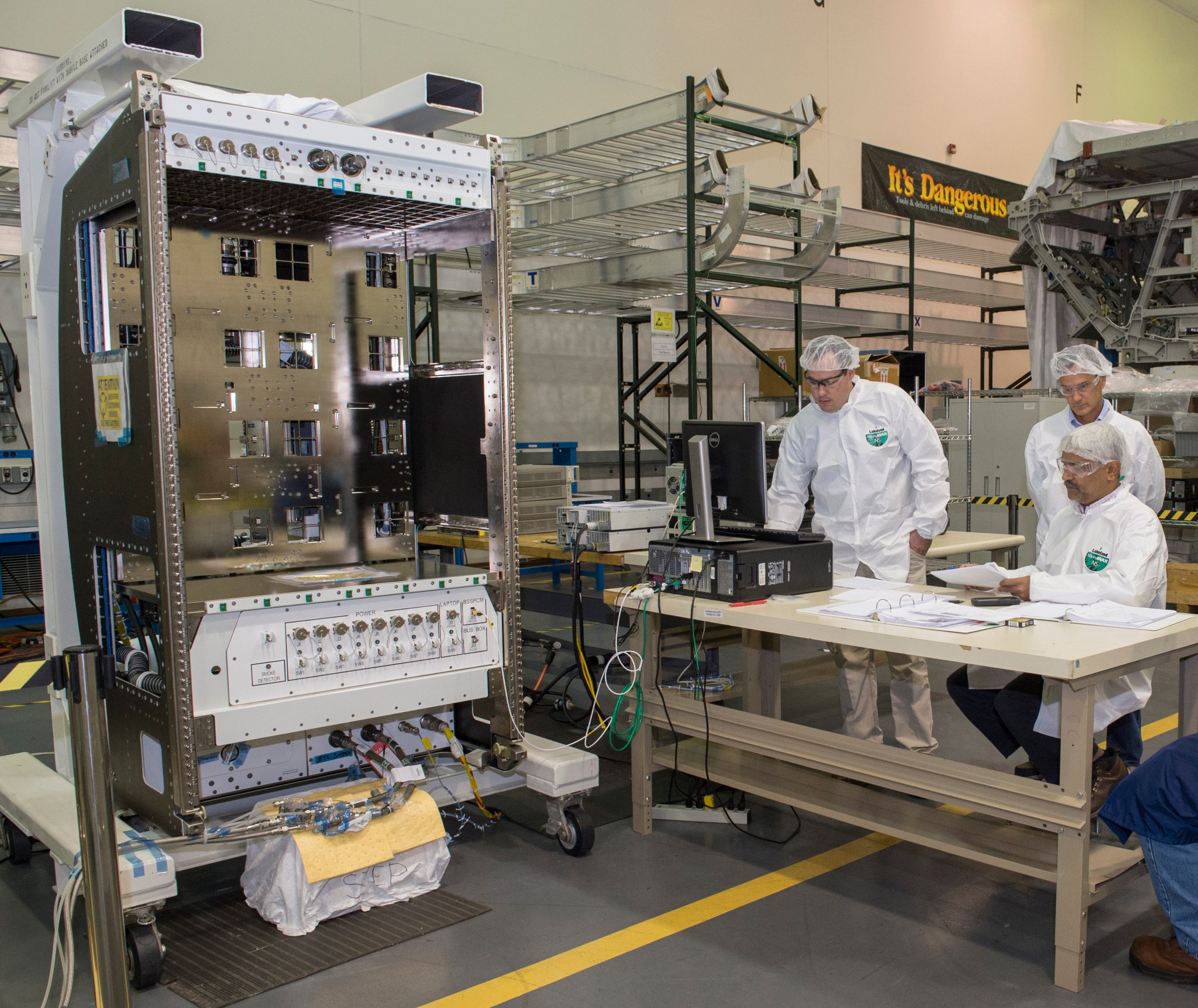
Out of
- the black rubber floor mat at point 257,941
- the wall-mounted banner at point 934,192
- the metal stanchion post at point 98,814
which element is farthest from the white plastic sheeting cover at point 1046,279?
the metal stanchion post at point 98,814

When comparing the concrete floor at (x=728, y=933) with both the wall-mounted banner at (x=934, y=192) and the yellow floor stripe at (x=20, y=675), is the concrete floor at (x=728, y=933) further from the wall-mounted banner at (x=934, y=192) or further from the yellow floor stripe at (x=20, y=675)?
the wall-mounted banner at (x=934, y=192)

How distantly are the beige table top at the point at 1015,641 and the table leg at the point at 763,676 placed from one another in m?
0.95

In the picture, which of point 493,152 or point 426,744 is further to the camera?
point 426,744

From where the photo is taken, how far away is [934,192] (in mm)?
11805

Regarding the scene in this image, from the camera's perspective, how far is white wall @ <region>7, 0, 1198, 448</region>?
23.3ft

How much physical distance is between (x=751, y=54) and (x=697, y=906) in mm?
8951

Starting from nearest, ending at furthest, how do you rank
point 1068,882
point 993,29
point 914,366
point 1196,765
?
point 1196,765, point 1068,882, point 914,366, point 993,29

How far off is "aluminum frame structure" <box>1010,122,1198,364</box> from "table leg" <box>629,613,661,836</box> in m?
5.24

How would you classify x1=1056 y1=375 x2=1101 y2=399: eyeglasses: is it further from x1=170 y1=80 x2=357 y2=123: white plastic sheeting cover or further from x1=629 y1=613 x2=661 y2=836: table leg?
x1=170 y1=80 x2=357 y2=123: white plastic sheeting cover

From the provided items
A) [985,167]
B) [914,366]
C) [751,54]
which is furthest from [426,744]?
[985,167]

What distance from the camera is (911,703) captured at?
4020 mm

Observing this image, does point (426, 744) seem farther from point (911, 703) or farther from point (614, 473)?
point (614, 473)

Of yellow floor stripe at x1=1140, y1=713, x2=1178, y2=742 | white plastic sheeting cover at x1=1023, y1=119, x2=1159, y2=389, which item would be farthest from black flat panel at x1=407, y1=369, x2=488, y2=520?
white plastic sheeting cover at x1=1023, y1=119, x2=1159, y2=389

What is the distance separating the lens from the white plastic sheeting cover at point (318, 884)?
284 cm
